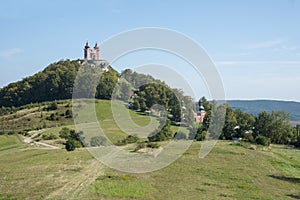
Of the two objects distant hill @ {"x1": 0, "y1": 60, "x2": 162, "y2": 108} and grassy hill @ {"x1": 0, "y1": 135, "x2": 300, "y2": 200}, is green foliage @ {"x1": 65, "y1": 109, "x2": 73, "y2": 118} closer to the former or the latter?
distant hill @ {"x1": 0, "y1": 60, "x2": 162, "y2": 108}

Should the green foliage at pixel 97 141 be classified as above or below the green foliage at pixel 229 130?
below

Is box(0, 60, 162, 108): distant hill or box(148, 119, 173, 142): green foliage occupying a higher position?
box(0, 60, 162, 108): distant hill

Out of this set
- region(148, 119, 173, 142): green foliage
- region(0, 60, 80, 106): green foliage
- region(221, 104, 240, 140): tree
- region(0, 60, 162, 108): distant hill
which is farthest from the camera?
region(0, 60, 80, 106): green foliage

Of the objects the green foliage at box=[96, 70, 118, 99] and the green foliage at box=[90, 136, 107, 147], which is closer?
the green foliage at box=[90, 136, 107, 147]

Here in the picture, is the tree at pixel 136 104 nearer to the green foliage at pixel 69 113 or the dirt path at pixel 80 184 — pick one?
the green foliage at pixel 69 113

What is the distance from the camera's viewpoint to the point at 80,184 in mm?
23594

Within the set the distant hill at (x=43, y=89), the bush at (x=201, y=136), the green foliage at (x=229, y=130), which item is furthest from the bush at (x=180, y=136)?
the distant hill at (x=43, y=89)

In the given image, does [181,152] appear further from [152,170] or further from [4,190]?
[4,190]

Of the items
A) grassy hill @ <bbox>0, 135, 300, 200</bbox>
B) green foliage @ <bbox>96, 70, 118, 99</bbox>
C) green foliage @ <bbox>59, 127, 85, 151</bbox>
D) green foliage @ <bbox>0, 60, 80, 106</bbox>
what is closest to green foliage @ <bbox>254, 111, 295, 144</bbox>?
green foliage @ <bbox>59, 127, 85, 151</bbox>

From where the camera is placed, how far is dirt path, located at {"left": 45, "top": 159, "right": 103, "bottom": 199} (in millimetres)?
20906

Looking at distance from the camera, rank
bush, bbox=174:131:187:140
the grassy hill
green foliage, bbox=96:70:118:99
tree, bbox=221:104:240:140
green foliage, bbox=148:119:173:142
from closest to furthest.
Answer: the grassy hill
green foliage, bbox=148:119:173:142
bush, bbox=174:131:187:140
tree, bbox=221:104:240:140
green foliage, bbox=96:70:118:99

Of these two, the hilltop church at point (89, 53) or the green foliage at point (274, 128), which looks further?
the hilltop church at point (89, 53)

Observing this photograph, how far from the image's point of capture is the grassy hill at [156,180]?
71.2 ft

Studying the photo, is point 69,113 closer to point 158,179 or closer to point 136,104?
point 136,104
